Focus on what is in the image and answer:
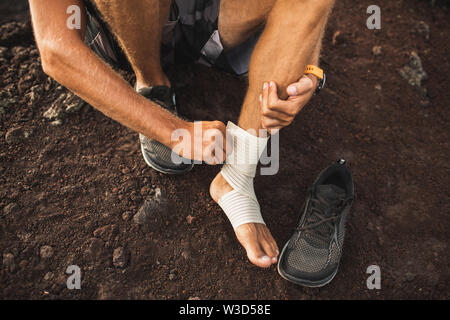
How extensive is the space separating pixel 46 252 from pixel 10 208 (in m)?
0.30

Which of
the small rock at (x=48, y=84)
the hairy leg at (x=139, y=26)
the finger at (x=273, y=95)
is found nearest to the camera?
the hairy leg at (x=139, y=26)

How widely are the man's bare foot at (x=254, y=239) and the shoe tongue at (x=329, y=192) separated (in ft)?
1.21

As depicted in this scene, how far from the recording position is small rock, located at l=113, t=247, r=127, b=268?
1589mm

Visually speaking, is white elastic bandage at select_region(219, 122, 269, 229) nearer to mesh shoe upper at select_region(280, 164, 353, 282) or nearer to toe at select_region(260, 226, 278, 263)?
toe at select_region(260, 226, 278, 263)

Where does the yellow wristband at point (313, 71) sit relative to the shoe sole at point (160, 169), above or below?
above

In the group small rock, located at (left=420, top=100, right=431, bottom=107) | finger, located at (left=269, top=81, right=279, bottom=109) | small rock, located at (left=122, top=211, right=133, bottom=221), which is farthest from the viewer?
small rock, located at (left=420, top=100, right=431, bottom=107)

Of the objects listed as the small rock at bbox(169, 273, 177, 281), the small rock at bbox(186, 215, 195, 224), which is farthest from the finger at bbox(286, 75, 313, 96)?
the small rock at bbox(169, 273, 177, 281)

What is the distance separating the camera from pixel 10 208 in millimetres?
1631

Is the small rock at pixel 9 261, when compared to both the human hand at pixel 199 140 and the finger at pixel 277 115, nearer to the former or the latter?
the human hand at pixel 199 140

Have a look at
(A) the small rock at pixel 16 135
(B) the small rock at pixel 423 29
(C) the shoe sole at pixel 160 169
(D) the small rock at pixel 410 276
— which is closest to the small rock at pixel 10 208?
(A) the small rock at pixel 16 135

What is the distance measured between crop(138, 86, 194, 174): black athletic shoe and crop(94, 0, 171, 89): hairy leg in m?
0.10

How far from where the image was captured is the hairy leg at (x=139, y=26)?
1365 mm

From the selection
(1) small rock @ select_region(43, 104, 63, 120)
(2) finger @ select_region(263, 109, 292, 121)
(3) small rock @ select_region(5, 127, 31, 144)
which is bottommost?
(3) small rock @ select_region(5, 127, 31, 144)

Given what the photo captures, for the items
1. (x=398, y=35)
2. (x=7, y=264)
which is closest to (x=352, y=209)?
(x=398, y=35)
